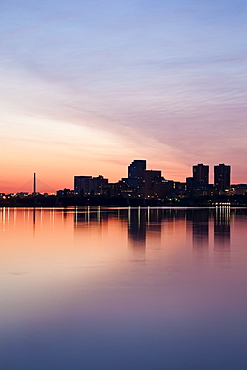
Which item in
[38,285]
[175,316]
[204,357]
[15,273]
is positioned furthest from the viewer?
[15,273]

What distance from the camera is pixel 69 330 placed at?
11555 mm

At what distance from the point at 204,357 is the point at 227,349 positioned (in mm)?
774

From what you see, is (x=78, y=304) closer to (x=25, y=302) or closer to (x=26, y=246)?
(x=25, y=302)

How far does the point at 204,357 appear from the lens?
9727 millimetres

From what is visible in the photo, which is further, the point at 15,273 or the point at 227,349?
the point at 15,273

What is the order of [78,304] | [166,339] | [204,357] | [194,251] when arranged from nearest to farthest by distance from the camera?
[204,357] → [166,339] → [78,304] → [194,251]

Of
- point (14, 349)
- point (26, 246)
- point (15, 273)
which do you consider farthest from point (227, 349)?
point (26, 246)

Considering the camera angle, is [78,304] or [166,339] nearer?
Result: [166,339]

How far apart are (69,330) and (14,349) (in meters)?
1.72

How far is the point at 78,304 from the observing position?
566 inches

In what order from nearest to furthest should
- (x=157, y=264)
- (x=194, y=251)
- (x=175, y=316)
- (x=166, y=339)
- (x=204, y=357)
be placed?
(x=204, y=357) < (x=166, y=339) < (x=175, y=316) < (x=157, y=264) < (x=194, y=251)

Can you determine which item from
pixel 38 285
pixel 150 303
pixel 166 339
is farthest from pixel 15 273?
pixel 166 339

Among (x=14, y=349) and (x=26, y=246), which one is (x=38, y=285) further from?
(x=26, y=246)

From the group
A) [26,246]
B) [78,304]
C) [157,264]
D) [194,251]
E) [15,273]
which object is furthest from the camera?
[26,246]
